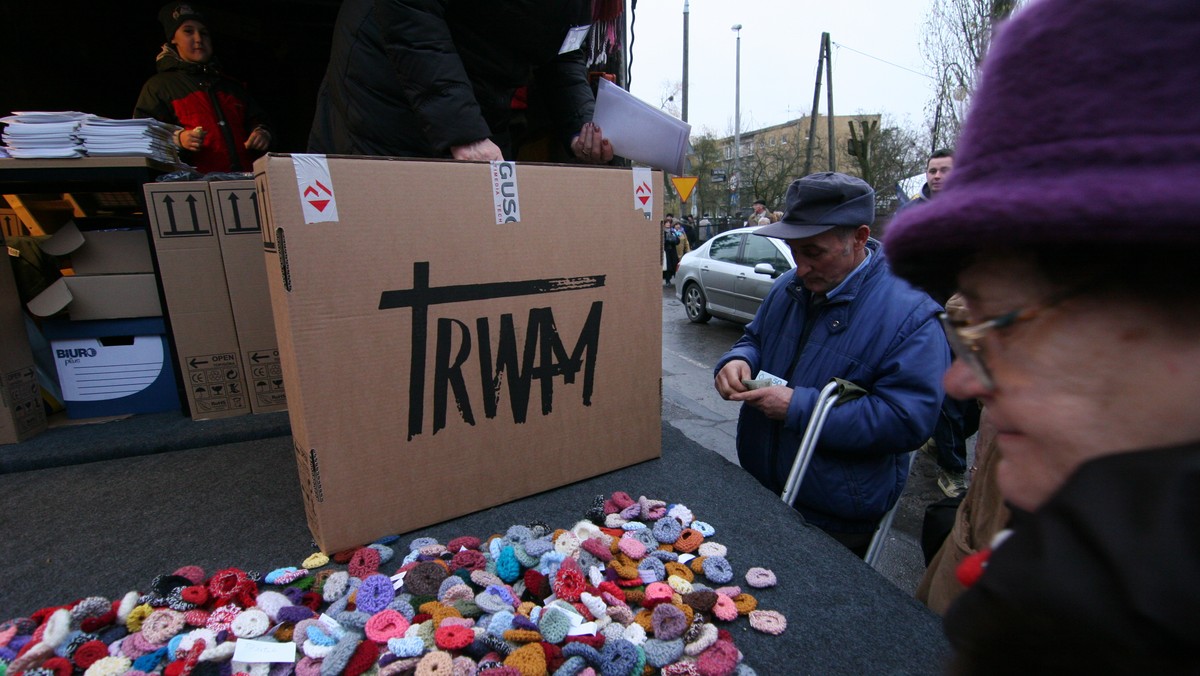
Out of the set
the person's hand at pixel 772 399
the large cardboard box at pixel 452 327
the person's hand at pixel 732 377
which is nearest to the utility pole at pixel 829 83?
the person's hand at pixel 732 377

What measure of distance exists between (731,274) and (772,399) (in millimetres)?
6004

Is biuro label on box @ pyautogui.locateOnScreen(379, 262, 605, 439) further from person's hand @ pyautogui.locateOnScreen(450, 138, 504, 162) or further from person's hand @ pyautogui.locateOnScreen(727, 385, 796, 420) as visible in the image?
person's hand @ pyautogui.locateOnScreen(727, 385, 796, 420)

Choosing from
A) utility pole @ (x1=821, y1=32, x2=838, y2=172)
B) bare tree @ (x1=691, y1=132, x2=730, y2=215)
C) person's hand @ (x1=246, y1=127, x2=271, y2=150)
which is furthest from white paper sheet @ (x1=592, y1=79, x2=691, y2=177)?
bare tree @ (x1=691, y1=132, x2=730, y2=215)

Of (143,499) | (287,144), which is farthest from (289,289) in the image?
(287,144)

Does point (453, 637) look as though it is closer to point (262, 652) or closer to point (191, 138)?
point (262, 652)

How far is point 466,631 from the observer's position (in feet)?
2.93

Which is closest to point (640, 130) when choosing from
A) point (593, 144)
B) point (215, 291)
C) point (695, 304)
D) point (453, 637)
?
point (593, 144)

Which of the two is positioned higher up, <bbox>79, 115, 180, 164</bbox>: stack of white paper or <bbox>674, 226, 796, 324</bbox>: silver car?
<bbox>79, 115, 180, 164</bbox>: stack of white paper

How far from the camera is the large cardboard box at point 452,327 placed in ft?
3.48

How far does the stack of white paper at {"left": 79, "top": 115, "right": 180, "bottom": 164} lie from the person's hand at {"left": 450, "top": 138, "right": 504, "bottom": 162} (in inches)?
55.4

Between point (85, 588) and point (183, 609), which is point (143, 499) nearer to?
point (85, 588)

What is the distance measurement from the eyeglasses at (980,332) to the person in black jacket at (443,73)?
1.13 metres

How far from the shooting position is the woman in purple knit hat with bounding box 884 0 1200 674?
30 cm

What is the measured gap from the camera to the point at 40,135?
178 cm
